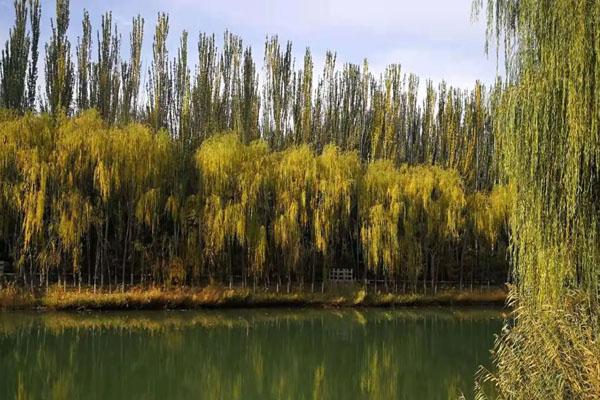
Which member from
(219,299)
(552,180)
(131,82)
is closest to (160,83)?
(131,82)

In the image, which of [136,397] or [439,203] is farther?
[439,203]

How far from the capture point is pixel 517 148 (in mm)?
5938

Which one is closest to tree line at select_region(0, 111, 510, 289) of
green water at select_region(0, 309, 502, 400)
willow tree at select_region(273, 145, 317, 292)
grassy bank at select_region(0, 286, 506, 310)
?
willow tree at select_region(273, 145, 317, 292)

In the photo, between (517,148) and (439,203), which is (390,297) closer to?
(439,203)

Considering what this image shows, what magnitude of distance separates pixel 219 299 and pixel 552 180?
15718 mm

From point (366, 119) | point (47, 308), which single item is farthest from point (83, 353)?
point (366, 119)

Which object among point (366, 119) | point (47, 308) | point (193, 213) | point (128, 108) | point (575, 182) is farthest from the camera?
point (366, 119)

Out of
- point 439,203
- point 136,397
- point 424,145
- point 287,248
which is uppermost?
point 424,145

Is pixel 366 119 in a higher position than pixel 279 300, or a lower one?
higher

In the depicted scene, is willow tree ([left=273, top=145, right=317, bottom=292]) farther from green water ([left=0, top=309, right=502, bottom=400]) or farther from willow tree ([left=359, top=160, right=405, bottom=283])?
green water ([left=0, top=309, right=502, bottom=400])

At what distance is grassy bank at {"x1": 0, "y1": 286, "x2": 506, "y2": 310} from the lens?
18188mm

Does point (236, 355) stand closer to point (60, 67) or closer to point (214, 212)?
point (214, 212)

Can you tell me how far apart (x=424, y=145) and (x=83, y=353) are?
74.2ft

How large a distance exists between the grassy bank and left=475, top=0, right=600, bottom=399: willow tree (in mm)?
14961
